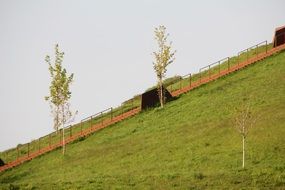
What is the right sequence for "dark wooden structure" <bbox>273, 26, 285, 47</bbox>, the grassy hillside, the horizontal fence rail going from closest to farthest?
1. the grassy hillside
2. the horizontal fence rail
3. "dark wooden structure" <bbox>273, 26, 285, 47</bbox>

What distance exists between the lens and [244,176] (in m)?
24.7

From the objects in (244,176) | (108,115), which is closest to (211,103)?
(108,115)

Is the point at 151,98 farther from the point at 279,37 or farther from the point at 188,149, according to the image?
the point at 279,37

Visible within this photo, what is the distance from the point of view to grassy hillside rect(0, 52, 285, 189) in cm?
2570

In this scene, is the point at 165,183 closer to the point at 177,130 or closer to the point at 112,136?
the point at 177,130

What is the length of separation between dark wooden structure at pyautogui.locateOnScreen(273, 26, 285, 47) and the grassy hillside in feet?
12.7

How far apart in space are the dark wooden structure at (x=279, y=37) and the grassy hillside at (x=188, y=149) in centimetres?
386

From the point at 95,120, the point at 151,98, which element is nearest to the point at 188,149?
the point at 151,98

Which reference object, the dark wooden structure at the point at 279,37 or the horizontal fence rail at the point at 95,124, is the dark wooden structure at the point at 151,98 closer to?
the horizontal fence rail at the point at 95,124

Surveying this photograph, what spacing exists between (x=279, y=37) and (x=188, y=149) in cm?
2877

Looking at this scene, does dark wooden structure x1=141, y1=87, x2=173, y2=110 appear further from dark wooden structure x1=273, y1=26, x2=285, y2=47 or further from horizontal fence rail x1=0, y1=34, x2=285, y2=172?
dark wooden structure x1=273, y1=26, x2=285, y2=47

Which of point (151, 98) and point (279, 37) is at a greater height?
point (279, 37)

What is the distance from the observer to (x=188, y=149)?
34.4 meters

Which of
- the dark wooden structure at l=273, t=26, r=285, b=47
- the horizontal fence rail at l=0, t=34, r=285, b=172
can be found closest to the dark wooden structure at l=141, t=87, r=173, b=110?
the horizontal fence rail at l=0, t=34, r=285, b=172
